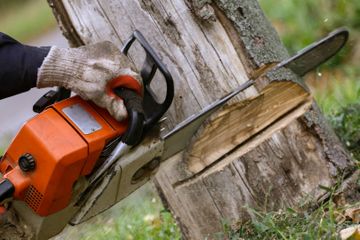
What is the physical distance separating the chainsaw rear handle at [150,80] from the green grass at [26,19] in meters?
8.04

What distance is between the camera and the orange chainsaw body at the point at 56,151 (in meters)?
2.35

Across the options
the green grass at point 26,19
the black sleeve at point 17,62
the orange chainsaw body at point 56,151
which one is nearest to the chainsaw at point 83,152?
the orange chainsaw body at point 56,151

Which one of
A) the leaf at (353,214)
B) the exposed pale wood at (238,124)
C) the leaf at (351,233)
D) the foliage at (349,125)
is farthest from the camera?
the foliage at (349,125)

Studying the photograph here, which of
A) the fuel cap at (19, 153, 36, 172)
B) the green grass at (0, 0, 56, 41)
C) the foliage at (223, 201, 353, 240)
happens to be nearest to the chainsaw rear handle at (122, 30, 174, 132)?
the fuel cap at (19, 153, 36, 172)

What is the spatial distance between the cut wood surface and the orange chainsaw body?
0.42 m

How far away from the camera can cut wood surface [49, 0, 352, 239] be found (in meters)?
2.75

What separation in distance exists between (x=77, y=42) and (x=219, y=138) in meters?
0.75

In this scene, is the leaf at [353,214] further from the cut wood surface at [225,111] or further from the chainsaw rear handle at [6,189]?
the chainsaw rear handle at [6,189]

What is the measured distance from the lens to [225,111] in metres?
2.83

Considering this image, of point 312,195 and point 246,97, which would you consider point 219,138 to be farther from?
point 312,195

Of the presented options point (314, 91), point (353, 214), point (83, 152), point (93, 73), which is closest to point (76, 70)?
point (93, 73)

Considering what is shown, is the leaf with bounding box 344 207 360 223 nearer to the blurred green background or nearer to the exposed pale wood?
the blurred green background

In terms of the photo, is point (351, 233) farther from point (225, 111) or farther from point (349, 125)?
point (349, 125)

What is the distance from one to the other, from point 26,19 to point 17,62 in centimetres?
991
